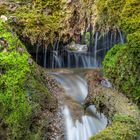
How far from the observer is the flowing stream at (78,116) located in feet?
13.9

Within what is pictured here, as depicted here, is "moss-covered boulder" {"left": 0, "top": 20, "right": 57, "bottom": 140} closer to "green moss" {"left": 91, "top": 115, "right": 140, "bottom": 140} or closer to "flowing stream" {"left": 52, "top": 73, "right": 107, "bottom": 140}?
"flowing stream" {"left": 52, "top": 73, "right": 107, "bottom": 140}

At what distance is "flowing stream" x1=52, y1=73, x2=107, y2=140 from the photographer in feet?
13.9

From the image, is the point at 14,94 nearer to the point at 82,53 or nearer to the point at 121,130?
the point at 121,130

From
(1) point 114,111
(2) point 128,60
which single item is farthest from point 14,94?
(2) point 128,60

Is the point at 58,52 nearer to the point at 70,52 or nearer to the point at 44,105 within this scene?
the point at 70,52

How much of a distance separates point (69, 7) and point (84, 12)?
0.25 m

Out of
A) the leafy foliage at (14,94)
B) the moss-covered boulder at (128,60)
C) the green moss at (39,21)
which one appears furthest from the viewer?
the green moss at (39,21)

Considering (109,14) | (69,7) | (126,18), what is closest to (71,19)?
(69,7)

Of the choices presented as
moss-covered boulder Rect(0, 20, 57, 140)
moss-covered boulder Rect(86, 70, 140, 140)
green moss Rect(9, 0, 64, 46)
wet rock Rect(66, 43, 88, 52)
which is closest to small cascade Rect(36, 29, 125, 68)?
wet rock Rect(66, 43, 88, 52)

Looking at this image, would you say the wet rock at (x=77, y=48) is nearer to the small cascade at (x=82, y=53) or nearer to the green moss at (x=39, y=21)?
the small cascade at (x=82, y=53)

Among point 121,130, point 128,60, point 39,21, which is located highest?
point 39,21

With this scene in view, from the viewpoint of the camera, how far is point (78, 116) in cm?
442

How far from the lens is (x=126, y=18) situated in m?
4.55

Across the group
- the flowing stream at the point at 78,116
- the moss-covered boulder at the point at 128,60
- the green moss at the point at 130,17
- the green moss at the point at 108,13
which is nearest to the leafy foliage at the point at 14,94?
the flowing stream at the point at 78,116
